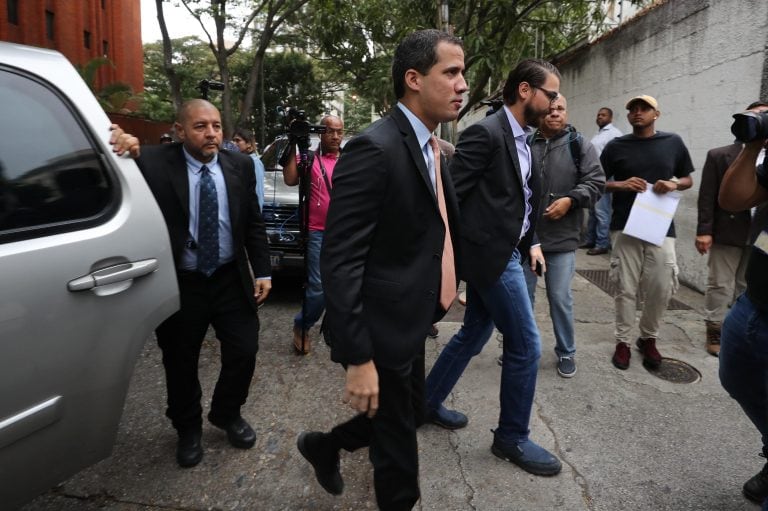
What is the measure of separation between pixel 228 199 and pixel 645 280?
120 inches

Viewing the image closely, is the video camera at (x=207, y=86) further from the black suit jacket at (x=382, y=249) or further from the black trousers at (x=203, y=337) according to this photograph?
the black suit jacket at (x=382, y=249)

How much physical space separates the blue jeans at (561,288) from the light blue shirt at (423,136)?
1.91 meters

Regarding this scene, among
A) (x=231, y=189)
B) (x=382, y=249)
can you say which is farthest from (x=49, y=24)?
(x=382, y=249)

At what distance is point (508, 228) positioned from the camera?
261 cm

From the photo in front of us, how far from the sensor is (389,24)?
12078 millimetres

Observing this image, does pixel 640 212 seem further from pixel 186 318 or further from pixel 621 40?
pixel 621 40

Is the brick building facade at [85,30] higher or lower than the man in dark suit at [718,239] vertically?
higher

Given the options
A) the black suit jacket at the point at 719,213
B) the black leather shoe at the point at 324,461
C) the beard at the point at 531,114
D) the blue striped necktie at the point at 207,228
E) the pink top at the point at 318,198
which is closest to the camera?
the black leather shoe at the point at 324,461

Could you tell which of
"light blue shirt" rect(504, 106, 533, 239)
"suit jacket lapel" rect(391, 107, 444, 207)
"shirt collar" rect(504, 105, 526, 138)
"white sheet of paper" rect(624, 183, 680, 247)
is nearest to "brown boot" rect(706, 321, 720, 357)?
"white sheet of paper" rect(624, 183, 680, 247)

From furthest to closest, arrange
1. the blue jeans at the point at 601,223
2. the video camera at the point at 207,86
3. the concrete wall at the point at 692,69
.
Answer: the blue jeans at the point at 601,223 < the concrete wall at the point at 692,69 < the video camera at the point at 207,86

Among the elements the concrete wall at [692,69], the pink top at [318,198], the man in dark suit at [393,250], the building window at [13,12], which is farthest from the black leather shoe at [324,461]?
the building window at [13,12]

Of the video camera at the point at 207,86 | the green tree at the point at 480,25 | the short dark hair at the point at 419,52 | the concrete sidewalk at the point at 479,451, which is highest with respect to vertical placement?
the green tree at the point at 480,25

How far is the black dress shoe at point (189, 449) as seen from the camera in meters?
2.70

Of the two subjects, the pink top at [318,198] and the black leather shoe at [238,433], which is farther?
the pink top at [318,198]
